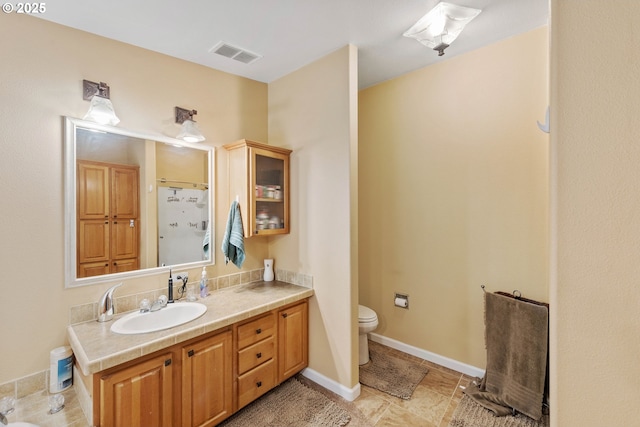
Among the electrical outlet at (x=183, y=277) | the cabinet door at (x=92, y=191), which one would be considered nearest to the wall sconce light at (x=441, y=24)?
the cabinet door at (x=92, y=191)

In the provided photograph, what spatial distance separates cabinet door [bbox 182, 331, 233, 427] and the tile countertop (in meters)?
0.12

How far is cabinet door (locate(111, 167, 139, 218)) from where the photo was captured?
185 cm

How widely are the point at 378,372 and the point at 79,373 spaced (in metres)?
2.10

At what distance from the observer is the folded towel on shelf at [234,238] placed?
2240mm

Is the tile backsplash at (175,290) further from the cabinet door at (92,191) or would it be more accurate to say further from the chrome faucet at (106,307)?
the cabinet door at (92,191)

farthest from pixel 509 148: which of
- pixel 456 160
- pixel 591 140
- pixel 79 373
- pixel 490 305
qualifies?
pixel 79 373

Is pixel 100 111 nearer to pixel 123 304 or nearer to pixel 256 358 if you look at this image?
pixel 123 304

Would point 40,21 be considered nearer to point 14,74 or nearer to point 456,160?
point 14,74

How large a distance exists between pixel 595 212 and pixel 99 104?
7.80 ft

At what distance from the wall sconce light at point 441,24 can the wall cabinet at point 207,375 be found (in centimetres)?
218

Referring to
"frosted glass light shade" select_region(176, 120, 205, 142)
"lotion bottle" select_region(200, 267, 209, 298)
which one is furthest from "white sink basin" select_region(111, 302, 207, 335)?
"frosted glass light shade" select_region(176, 120, 205, 142)

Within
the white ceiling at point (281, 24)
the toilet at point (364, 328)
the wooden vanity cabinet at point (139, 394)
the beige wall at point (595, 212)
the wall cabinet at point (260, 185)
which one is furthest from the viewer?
the toilet at point (364, 328)

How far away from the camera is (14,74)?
153cm

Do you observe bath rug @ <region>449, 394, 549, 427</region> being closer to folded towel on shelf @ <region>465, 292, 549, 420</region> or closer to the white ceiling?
folded towel on shelf @ <region>465, 292, 549, 420</region>
